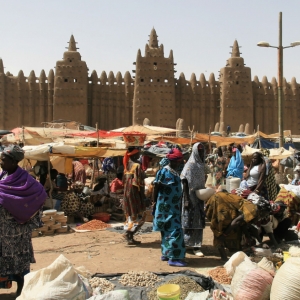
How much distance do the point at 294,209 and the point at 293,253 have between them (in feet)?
11.4

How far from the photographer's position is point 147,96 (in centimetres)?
3594

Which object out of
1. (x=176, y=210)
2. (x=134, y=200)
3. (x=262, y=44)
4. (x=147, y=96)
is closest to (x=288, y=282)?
(x=176, y=210)

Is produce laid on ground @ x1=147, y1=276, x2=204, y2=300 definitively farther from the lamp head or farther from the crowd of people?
the lamp head

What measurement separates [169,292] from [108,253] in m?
2.77

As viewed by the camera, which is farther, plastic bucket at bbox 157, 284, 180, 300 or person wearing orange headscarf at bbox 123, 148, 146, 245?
person wearing orange headscarf at bbox 123, 148, 146, 245

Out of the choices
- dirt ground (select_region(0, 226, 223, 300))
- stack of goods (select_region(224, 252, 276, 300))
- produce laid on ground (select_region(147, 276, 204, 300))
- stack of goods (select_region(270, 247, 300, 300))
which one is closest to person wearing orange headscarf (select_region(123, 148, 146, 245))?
dirt ground (select_region(0, 226, 223, 300))

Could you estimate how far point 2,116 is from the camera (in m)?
36.0

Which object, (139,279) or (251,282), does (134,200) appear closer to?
(139,279)

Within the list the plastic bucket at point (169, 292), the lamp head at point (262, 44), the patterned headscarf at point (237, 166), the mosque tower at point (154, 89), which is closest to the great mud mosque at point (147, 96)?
the mosque tower at point (154, 89)

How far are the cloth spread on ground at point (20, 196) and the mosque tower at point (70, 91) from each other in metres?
31.7

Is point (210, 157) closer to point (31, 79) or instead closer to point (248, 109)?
point (248, 109)

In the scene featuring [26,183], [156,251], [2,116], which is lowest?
[156,251]

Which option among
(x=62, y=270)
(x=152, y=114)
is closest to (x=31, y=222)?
(x=62, y=270)

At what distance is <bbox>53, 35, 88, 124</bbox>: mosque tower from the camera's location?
35.6 m
